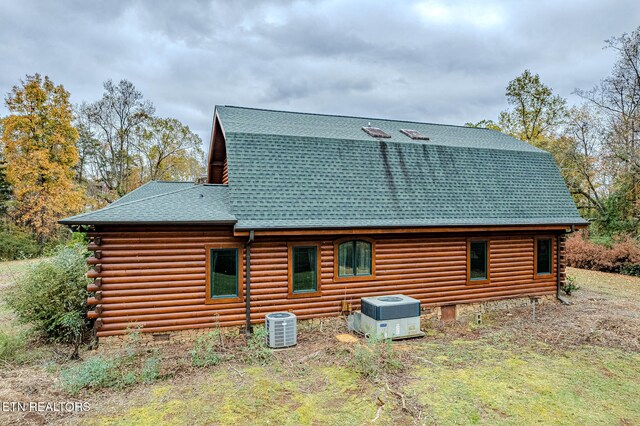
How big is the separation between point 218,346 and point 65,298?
368 centimetres

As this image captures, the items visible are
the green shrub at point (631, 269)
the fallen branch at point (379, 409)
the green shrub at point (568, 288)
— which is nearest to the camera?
the fallen branch at point (379, 409)

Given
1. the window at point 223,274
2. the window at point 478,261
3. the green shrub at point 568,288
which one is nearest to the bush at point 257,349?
the window at point 223,274

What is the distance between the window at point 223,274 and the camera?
8117 millimetres

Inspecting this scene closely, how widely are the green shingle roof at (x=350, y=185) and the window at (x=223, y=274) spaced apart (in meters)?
0.87

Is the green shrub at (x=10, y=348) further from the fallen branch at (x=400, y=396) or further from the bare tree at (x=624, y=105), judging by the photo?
the bare tree at (x=624, y=105)

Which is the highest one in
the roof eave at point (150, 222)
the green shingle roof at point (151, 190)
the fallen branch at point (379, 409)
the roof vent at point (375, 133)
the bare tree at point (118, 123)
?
the bare tree at point (118, 123)

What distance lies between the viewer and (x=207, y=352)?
7.07 m

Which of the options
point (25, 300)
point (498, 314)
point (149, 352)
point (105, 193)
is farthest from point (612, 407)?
point (105, 193)

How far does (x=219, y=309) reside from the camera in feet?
26.8

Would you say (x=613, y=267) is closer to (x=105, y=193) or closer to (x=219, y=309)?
(x=219, y=309)

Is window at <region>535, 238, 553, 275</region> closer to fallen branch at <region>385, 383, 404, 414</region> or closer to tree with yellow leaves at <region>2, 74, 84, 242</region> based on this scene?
fallen branch at <region>385, 383, 404, 414</region>

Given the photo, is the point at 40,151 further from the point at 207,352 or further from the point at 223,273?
the point at 207,352

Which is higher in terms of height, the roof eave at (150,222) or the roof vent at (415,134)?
the roof vent at (415,134)

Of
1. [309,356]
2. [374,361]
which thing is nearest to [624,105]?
[374,361]
